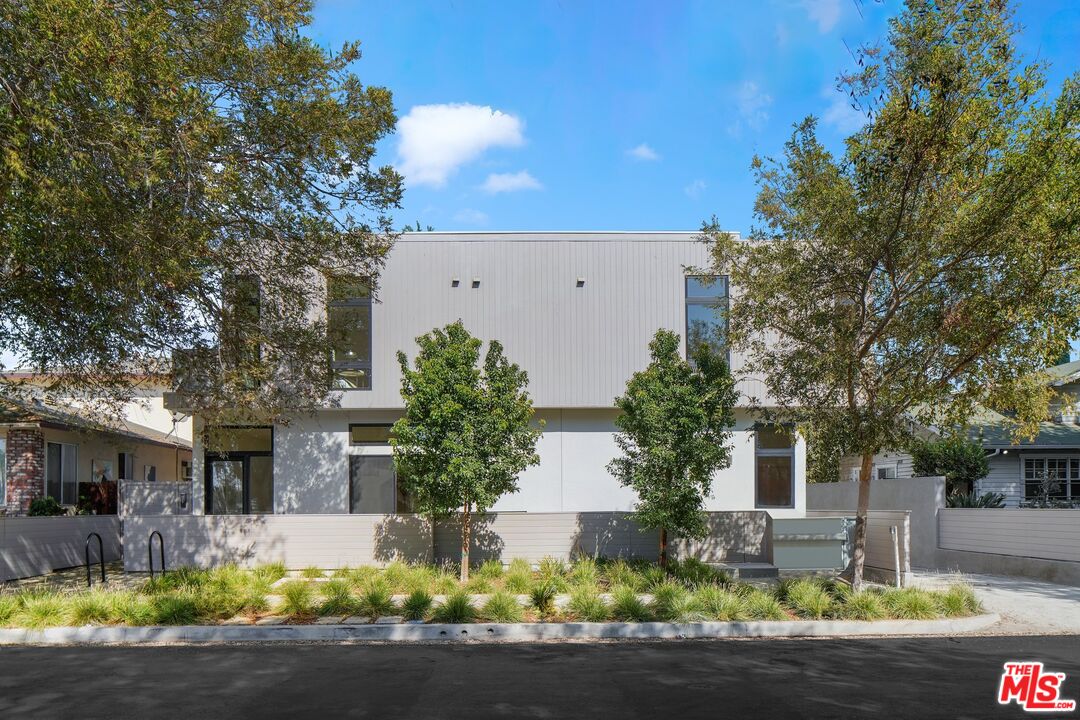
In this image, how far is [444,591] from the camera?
46.3 feet

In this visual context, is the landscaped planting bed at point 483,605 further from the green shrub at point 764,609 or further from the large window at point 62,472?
the large window at point 62,472

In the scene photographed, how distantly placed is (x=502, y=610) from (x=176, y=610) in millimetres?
4382

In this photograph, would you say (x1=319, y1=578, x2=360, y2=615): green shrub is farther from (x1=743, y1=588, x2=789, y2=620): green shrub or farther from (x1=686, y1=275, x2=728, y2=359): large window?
(x1=686, y1=275, x2=728, y2=359): large window

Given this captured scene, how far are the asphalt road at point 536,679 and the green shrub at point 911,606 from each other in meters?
0.81

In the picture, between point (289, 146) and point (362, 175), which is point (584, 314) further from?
point (289, 146)

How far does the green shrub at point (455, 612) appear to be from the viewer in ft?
39.4

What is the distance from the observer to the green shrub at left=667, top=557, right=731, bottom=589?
1444 centimetres

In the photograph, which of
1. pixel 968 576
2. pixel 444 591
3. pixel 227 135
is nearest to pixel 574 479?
pixel 444 591

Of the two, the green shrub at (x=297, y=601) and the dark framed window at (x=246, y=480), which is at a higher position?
the dark framed window at (x=246, y=480)

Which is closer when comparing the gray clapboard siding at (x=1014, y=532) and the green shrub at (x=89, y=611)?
the green shrub at (x=89, y=611)

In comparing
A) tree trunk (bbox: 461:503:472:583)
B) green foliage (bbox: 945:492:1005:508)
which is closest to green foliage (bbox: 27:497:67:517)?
tree trunk (bbox: 461:503:472:583)

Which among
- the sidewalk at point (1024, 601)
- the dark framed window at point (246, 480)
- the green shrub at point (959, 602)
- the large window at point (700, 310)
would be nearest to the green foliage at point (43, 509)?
the dark framed window at point (246, 480)

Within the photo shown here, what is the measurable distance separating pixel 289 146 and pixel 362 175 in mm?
1831

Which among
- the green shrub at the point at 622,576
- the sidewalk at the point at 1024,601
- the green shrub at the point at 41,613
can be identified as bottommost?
the sidewalk at the point at 1024,601
